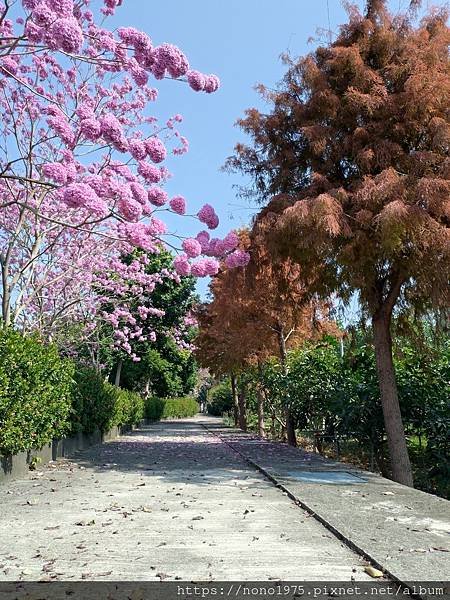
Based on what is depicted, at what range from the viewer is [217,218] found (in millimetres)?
6516

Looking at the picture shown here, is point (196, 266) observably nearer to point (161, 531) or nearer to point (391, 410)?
point (161, 531)

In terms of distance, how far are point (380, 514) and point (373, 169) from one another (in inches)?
227

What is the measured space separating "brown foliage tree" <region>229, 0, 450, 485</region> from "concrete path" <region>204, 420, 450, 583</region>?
187 cm

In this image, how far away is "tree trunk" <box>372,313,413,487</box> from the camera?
9.25 meters

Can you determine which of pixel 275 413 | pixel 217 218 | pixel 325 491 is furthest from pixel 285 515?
pixel 275 413

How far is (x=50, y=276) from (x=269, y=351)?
7156 mm

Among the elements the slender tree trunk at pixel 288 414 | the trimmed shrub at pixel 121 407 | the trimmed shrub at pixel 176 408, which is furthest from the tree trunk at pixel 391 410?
the trimmed shrub at pixel 176 408

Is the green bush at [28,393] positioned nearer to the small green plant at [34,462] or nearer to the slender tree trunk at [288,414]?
the small green plant at [34,462]

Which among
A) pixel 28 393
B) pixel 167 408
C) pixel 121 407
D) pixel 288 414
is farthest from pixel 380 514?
pixel 167 408

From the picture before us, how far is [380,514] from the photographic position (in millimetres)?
5605

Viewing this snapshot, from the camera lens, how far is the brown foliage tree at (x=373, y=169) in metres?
8.16

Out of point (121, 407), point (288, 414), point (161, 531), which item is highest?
point (121, 407)

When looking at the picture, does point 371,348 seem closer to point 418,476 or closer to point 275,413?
point 418,476

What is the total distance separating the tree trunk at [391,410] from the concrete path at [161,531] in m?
2.45
